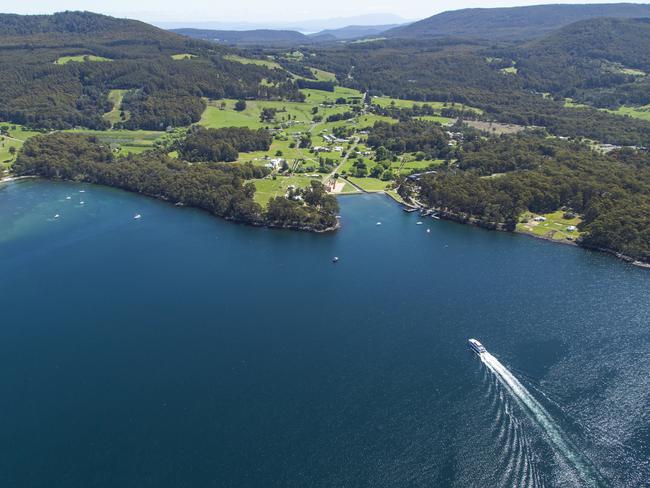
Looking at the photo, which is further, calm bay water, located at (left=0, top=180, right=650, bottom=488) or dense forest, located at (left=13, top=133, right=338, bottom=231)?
dense forest, located at (left=13, top=133, right=338, bottom=231)

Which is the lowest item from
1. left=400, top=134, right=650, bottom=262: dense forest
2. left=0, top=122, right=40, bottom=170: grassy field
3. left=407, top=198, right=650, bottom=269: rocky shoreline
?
left=0, top=122, right=40, bottom=170: grassy field

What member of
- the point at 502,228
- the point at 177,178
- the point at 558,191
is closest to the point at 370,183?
the point at 502,228

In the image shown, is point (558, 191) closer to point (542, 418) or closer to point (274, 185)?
point (274, 185)

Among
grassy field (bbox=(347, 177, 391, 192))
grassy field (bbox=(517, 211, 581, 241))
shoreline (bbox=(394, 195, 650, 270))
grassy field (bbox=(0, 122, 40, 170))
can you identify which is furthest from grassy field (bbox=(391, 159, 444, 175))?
grassy field (bbox=(0, 122, 40, 170))

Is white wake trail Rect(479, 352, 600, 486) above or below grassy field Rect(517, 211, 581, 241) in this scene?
above

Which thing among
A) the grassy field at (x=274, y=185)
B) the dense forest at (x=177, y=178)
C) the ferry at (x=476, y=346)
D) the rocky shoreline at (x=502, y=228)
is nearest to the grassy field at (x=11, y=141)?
the dense forest at (x=177, y=178)

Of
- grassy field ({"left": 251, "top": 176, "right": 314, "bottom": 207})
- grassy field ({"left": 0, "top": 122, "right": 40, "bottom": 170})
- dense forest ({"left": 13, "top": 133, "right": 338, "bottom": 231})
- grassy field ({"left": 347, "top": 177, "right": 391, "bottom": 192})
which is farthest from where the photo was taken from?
grassy field ({"left": 0, "top": 122, "right": 40, "bottom": 170})

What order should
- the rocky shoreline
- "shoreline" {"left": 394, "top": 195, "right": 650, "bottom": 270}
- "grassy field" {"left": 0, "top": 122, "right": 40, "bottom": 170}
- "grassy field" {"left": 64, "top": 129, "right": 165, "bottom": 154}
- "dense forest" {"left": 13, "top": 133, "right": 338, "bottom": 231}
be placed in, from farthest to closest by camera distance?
"grassy field" {"left": 64, "top": 129, "right": 165, "bottom": 154} → "grassy field" {"left": 0, "top": 122, "right": 40, "bottom": 170} → "dense forest" {"left": 13, "top": 133, "right": 338, "bottom": 231} → the rocky shoreline → "shoreline" {"left": 394, "top": 195, "right": 650, "bottom": 270}

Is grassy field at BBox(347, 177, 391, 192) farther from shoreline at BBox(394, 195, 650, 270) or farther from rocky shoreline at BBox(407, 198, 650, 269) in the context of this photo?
rocky shoreline at BBox(407, 198, 650, 269)
